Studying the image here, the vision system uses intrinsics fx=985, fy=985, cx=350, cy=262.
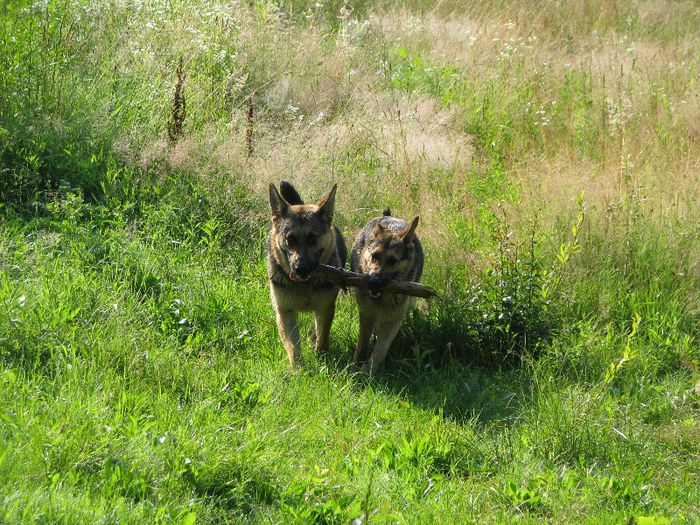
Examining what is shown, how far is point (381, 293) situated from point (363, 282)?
18 centimetres

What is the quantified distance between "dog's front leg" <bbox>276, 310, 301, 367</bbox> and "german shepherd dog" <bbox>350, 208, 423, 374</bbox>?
0.54 m

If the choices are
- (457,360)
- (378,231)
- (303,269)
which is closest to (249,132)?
(378,231)

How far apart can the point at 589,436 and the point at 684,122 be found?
603 centimetres

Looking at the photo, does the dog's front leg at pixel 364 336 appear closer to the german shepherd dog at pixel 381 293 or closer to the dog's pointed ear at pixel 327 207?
the german shepherd dog at pixel 381 293

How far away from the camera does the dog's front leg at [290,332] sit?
756 cm

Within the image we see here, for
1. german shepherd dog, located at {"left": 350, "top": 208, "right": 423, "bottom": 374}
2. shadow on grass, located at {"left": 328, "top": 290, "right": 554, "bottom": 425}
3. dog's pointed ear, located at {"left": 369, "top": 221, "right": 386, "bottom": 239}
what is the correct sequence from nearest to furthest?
shadow on grass, located at {"left": 328, "top": 290, "right": 554, "bottom": 425}
german shepherd dog, located at {"left": 350, "top": 208, "right": 423, "bottom": 374}
dog's pointed ear, located at {"left": 369, "top": 221, "right": 386, "bottom": 239}

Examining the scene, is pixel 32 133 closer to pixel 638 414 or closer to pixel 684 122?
pixel 638 414

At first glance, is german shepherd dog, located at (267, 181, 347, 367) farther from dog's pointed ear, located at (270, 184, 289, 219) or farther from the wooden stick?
the wooden stick

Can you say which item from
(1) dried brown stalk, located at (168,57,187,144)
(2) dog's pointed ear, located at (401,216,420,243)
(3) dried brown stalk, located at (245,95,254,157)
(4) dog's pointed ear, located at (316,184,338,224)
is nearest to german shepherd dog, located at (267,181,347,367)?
(4) dog's pointed ear, located at (316,184,338,224)

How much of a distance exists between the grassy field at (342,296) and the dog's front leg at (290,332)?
128mm

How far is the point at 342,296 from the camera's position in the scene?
8.83 meters

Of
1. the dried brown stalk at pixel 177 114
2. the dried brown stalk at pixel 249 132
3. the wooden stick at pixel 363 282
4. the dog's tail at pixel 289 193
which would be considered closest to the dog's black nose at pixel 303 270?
the wooden stick at pixel 363 282

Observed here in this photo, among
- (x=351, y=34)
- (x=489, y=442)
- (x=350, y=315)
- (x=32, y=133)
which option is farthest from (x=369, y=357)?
(x=351, y=34)

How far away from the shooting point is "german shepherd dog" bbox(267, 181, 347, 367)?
766 cm
